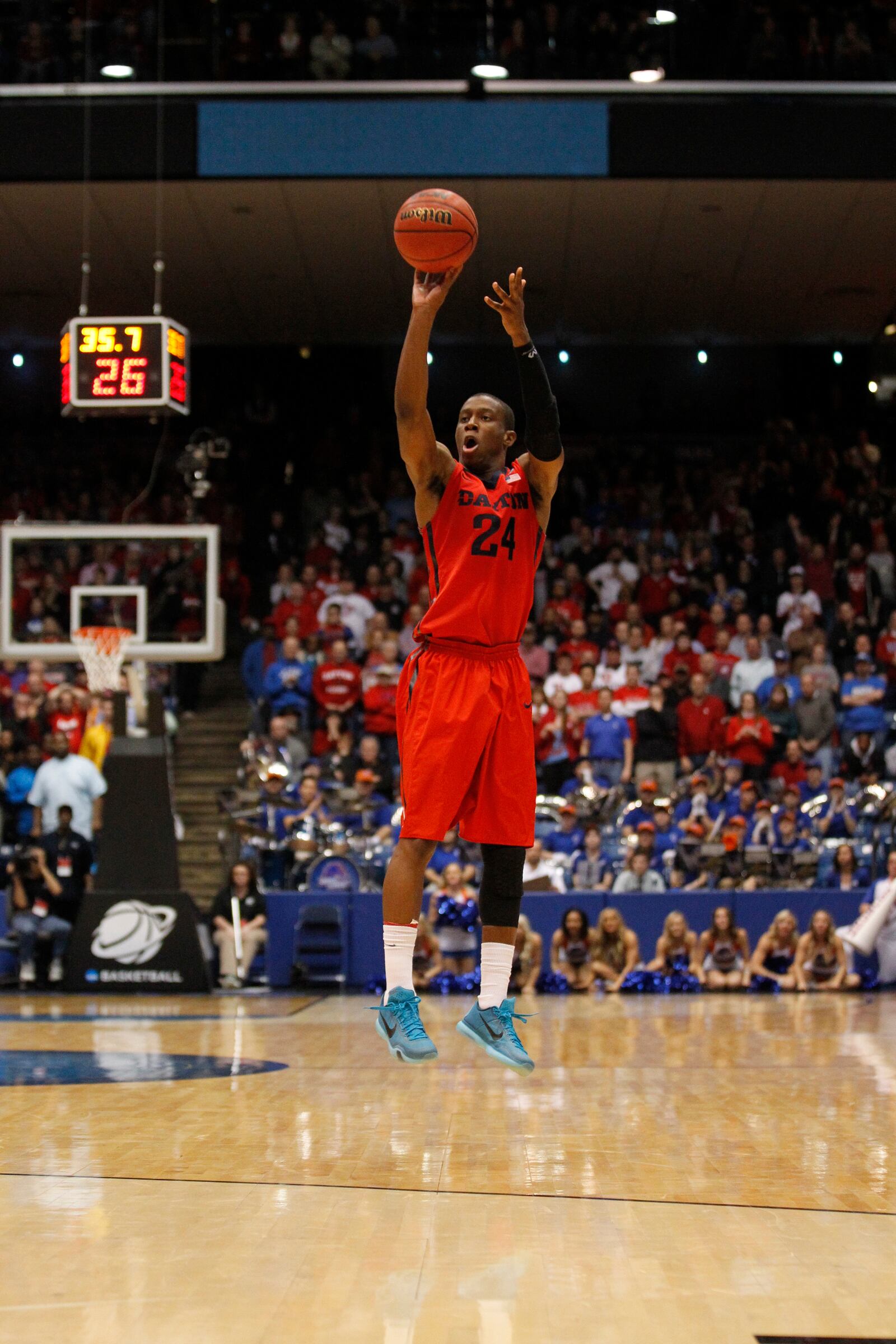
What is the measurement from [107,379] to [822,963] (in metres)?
7.72

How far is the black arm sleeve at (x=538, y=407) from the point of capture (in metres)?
5.48

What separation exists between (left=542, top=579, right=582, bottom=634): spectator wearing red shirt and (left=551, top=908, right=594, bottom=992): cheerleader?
542 centimetres

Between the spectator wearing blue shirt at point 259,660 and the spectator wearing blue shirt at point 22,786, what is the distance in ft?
10.7

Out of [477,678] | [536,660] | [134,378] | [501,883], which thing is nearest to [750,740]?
[536,660]

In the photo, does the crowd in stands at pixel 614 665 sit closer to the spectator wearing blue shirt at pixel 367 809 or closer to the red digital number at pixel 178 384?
the spectator wearing blue shirt at pixel 367 809

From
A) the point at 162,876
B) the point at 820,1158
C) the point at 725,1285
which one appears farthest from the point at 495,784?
the point at 162,876

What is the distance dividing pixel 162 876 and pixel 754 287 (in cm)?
1317

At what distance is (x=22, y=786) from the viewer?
15.0 metres

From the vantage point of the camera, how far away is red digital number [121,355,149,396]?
1280 cm

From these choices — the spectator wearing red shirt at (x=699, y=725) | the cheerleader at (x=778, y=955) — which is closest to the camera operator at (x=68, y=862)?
the cheerleader at (x=778, y=955)

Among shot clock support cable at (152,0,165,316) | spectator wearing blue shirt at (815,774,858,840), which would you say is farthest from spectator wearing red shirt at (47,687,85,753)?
spectator wearing blue shirt at (815,774,858,840)

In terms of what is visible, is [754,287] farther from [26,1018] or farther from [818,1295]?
[818,1295]

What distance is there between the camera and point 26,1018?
35.1 feet

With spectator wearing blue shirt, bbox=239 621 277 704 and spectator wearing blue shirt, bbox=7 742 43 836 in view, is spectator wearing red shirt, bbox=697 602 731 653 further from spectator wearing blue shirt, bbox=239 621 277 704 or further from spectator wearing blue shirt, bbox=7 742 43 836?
spectator wearing blue shirt, bbox=7 742 43 836
